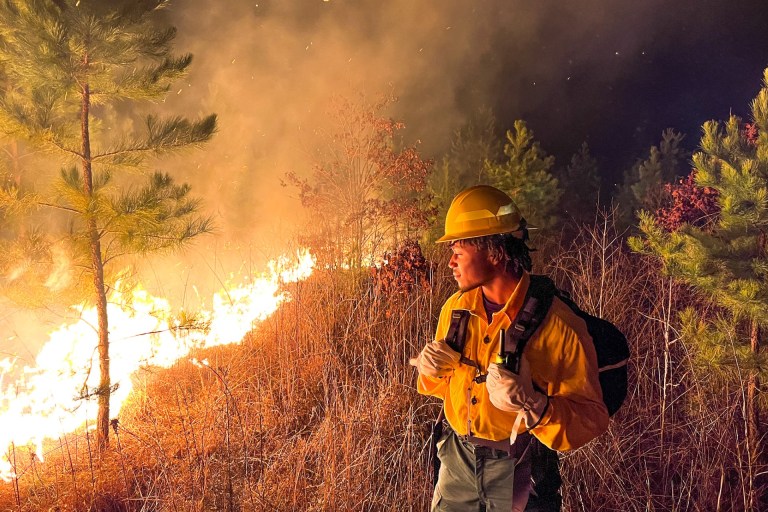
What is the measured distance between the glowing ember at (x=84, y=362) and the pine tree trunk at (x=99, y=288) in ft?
0.36

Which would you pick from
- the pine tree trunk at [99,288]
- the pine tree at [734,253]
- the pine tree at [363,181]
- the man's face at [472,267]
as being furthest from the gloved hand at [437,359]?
the pine tree at [363,181]

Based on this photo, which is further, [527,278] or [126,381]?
[126,381]

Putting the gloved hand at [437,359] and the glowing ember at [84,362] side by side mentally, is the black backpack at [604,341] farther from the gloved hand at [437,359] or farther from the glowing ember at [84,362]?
the glowing ember at [84,362]

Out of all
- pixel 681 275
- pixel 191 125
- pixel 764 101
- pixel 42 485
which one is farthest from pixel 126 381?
pixel 764 101

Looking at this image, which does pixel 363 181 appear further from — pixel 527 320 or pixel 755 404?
pixel 527 320

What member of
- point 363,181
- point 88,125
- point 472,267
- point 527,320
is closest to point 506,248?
point 472,267

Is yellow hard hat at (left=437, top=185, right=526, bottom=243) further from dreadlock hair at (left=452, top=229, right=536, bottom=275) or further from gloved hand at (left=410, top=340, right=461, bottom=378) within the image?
gloved hand at (left=410, top=340, right=461, bottom=378)

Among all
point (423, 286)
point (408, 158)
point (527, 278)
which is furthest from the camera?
point (408, 158)

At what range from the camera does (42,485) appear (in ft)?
12.8

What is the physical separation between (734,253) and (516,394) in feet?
11.0

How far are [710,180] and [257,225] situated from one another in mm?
13423

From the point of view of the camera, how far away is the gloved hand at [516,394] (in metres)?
1.56

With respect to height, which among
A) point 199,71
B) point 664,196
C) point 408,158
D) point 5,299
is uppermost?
point 199,71

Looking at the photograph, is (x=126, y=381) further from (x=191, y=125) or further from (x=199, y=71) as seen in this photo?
(x=199, y=71)
